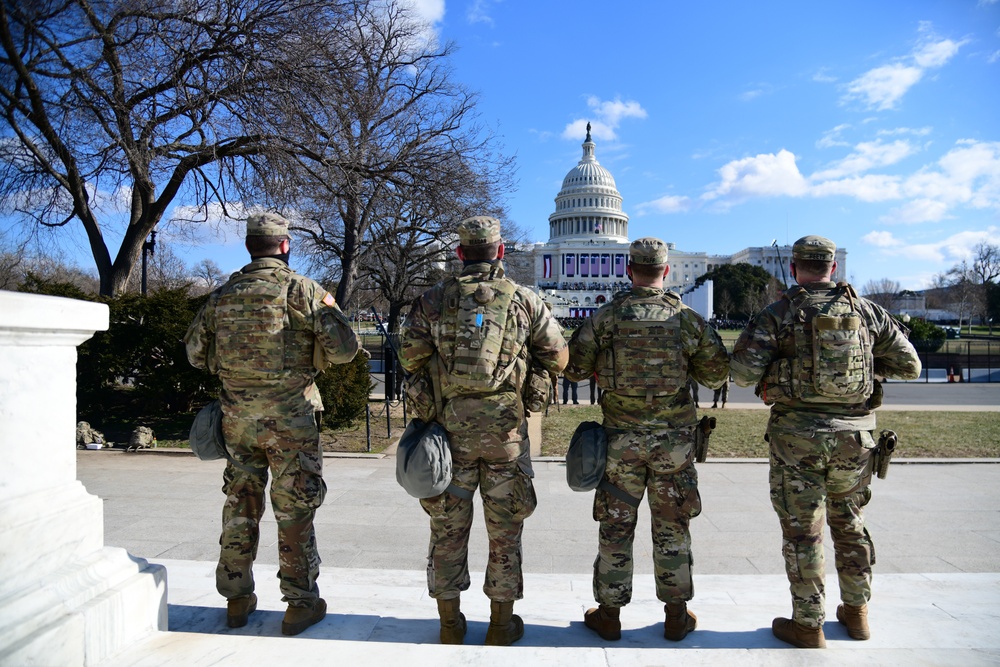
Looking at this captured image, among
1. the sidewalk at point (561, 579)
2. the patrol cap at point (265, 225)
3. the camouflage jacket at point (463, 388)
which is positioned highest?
the patrol cap at point (265, 225)

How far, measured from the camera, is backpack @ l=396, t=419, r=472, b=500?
327cm

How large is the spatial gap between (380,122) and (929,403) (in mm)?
15407

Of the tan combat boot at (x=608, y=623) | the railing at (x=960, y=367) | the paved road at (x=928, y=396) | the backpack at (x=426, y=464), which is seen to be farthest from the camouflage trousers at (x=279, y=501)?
the railing at (x=960, y=367)

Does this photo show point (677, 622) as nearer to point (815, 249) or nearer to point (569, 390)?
point (815, 249)

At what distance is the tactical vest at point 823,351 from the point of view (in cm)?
345

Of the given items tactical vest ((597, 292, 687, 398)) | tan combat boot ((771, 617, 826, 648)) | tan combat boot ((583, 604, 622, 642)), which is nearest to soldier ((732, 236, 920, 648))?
tan combat boot ((771, 617, 826, 648))

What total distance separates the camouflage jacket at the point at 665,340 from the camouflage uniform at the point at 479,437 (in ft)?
0.88

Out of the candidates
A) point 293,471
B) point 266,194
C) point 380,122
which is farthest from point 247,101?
point 293,471

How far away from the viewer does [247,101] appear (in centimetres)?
1023

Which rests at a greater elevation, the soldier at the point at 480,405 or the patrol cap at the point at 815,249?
the patrol cap at the point at 815,249

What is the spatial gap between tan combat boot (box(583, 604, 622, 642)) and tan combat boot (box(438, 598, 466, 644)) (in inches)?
27.7

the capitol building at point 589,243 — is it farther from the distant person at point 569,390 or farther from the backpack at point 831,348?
the backpack at point 831,348

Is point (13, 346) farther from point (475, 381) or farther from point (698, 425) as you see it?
point (698, 425)

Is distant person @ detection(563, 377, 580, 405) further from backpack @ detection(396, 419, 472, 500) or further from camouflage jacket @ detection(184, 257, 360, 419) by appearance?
backpack @ detection(396, 419, 472, 500)
